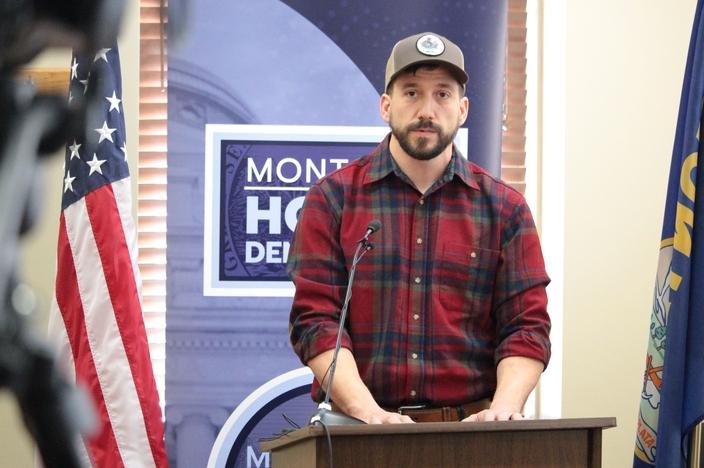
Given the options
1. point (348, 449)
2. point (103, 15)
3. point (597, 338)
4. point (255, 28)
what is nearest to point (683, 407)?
point (597, 338)

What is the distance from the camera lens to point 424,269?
2326mm

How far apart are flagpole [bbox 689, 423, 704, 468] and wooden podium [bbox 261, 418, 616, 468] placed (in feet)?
4.00

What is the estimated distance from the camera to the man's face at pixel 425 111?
231 cm

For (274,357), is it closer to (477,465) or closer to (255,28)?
(255,28)

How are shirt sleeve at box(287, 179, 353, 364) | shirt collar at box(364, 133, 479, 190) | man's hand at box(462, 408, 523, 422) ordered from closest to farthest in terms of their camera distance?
1. man's hand at box(462, 408, 523, 422)
2. shirt sleeve at box(287, 179, 353, 364)
3. shirt collar at box(364, 133, 479, 190)

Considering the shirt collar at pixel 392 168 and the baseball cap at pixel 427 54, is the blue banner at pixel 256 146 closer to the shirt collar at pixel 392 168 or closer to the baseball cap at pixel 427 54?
the shirt collar at pixel 392 168

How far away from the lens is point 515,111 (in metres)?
3.88

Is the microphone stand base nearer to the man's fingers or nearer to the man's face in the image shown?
the man's fingers

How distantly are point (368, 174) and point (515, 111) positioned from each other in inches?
64.3

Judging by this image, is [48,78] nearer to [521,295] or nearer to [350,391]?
[350,391]

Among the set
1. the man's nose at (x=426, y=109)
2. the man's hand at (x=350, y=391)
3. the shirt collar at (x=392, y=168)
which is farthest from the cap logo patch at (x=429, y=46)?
the man's hand at (x=350, y=391)

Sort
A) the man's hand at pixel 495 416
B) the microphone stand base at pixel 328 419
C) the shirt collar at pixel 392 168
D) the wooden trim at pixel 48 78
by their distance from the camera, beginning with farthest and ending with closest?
the shirt collar at pixel 392 168
the man's hand at pixel 495 416
the microphone stand base at pixel 328 419
the wooden trim at pixel 48 78

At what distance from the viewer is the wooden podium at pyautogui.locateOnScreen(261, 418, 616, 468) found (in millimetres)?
1704

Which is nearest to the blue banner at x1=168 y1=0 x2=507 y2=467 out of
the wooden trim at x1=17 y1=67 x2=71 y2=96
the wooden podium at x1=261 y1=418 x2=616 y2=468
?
the wooden podium at x1=261 y1=418 x2=616 y2=468
